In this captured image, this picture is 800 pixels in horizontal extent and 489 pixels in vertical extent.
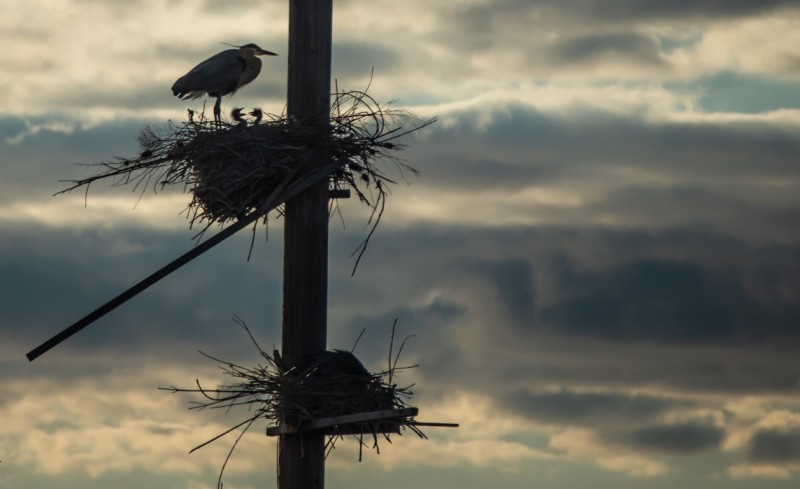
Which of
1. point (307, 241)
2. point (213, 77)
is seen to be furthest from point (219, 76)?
point (307, 241)

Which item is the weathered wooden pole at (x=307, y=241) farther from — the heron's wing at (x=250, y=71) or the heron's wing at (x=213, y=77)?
the heron's wing at (x=250, y=71)

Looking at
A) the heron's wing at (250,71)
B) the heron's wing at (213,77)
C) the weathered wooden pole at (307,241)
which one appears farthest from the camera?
the heron's wing at (250,71)

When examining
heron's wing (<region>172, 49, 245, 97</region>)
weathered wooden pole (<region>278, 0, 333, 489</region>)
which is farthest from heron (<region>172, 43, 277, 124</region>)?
weathered wooden pole (<region>278, 0, 333, 489</region>)

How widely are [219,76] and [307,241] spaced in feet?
13.6

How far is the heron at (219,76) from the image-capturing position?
10742 millimetres

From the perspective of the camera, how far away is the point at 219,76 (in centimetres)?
1077

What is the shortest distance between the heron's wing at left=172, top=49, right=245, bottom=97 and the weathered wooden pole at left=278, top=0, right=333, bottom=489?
3.44 m

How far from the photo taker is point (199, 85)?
10.7 metres

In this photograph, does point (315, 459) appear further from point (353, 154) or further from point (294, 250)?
point (353, 154)

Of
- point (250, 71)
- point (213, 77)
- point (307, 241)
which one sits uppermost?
point (250, 71)

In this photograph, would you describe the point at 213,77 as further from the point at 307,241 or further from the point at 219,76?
the point at 307,241

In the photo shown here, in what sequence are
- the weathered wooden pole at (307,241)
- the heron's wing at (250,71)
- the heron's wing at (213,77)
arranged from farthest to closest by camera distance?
the heron's wing at (250,71)
the heron's wing at (213,77)
the weathered wooden pole at (307,241)

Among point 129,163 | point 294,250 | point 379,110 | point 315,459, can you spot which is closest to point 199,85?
point 129,163

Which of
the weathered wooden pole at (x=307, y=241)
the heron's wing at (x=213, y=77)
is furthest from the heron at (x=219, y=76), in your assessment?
the weathered wooden pole at (x=307, y=241)
